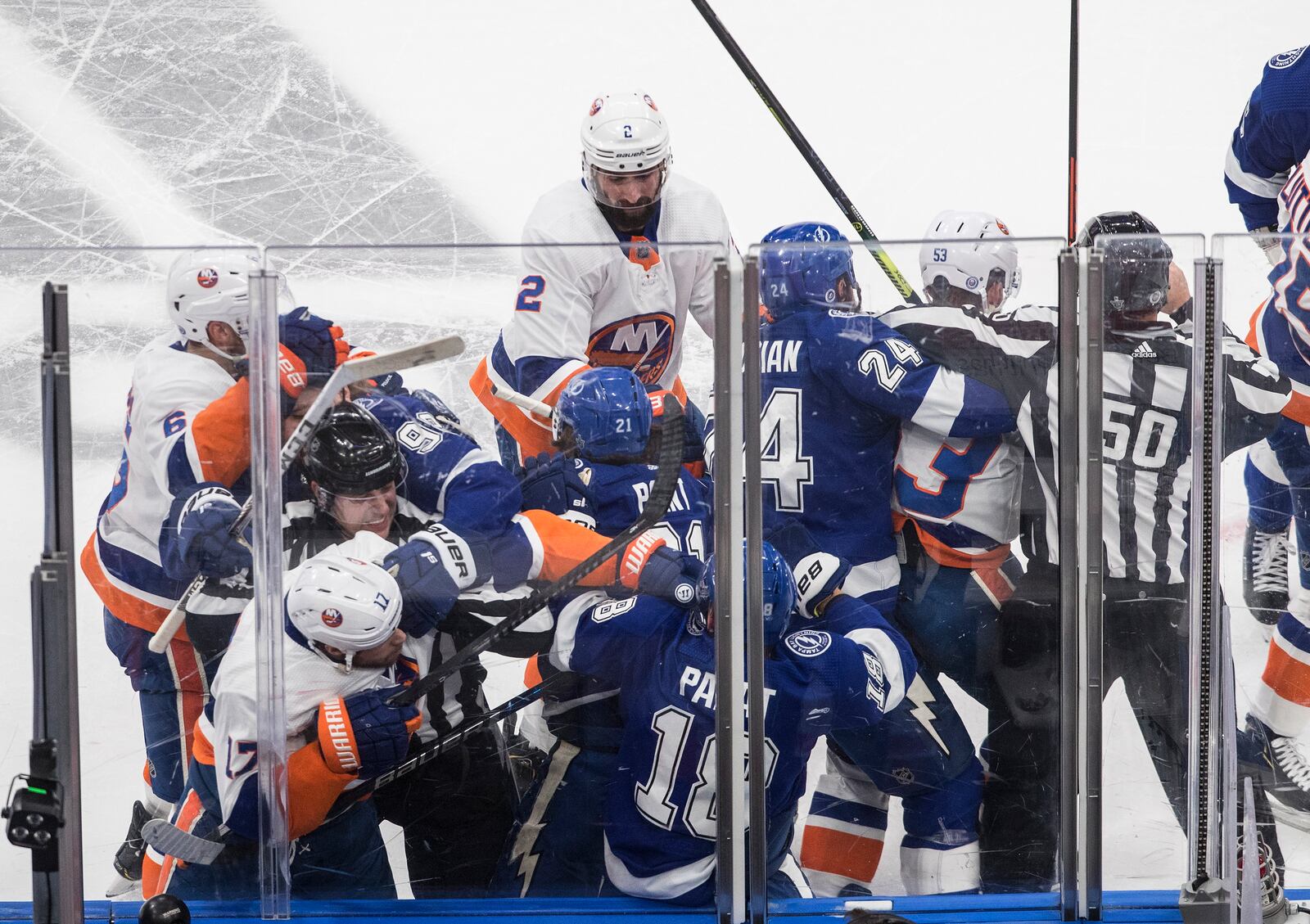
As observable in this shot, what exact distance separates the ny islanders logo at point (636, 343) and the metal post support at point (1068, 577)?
29.8 inches

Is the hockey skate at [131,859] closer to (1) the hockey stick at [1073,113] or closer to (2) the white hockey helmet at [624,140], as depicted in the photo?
(2) the white hockey helmet at [624,140]

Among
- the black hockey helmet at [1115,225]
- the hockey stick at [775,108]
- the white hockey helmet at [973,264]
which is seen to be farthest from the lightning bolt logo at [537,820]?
the hockey stick at [775,108]

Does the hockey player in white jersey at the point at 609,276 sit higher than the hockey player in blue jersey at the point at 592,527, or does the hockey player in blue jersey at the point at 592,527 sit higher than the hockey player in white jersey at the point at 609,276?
the hockey player in white jersey at the point at 609,276

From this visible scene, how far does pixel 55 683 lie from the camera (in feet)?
5.96

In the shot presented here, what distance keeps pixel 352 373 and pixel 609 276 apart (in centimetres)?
43

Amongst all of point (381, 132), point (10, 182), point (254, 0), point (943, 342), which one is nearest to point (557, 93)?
point (381, 132)

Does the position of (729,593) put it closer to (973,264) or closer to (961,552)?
(961,552)

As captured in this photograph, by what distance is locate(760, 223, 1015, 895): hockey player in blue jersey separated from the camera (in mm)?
1949

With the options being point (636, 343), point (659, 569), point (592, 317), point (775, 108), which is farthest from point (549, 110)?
point (659, 569)

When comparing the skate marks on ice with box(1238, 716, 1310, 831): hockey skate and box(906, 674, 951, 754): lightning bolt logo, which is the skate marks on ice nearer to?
box(906, 674, 951, 754): lightning bolt logo

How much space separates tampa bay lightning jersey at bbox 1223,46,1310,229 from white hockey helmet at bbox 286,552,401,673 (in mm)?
2214

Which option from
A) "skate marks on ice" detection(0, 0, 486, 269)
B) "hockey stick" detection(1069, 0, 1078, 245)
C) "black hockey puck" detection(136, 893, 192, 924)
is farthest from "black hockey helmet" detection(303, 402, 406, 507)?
"skate marks on ice" detection(0, 0, 486, 269)

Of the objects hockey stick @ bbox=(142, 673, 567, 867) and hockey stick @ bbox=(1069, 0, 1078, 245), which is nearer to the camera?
hockey stick @ bbox=(142, 673, 567, 867)

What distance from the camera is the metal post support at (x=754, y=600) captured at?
1.93 meters
